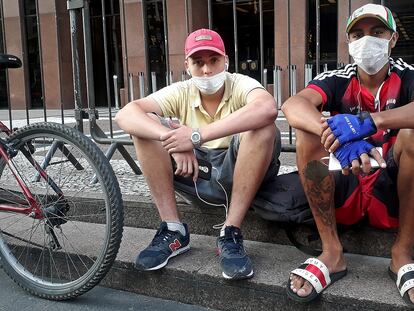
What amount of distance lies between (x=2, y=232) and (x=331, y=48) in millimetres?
10252

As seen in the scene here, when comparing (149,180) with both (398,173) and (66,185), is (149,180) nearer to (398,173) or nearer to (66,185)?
(66,185)

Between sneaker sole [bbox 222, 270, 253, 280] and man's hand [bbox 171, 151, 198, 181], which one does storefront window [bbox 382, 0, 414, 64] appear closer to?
man's hand [bbox 171, 151, 198, 181]

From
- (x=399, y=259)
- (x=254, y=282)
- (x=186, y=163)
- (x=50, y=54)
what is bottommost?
(x=254, y=282)

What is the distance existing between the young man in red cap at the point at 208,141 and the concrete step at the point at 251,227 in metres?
0.31

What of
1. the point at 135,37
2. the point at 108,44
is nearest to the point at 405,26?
the point at 135,37

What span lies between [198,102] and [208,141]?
34cm

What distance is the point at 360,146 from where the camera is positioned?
210 cm

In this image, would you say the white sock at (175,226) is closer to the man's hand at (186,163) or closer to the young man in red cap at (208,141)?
the young man in red cap at (208,141)

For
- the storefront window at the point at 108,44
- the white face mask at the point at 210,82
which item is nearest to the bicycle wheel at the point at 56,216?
the white face mask at the point at 210,82

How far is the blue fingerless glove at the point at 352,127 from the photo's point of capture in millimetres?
2105

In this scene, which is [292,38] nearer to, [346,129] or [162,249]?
[162,249]

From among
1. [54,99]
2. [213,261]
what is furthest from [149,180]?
[54,99]

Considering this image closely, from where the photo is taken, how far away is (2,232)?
2.93 metres

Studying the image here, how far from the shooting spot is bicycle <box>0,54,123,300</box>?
2.49m
